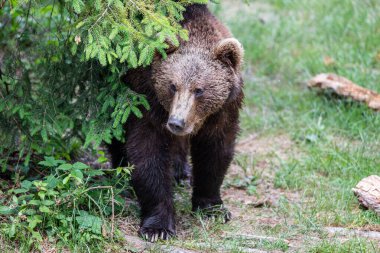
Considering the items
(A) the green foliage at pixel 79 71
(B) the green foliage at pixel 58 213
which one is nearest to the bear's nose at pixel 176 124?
(A) the green foliage at pixel 79 71

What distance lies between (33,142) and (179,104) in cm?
178

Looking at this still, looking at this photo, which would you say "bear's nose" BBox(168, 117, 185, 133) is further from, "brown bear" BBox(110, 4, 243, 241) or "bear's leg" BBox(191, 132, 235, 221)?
"bear's leg" BBox(191, 132, 235, 221)

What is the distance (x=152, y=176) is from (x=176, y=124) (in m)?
0.82

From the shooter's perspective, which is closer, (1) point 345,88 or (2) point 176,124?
(2) point 176,124

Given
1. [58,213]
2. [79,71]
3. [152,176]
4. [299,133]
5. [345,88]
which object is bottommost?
[299,133]

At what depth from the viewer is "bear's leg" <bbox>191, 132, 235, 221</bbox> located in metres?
6.54

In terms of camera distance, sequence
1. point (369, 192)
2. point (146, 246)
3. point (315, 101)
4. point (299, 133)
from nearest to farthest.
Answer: point (146, 246), point (369, 192), point (299, 133), point (315, 101)

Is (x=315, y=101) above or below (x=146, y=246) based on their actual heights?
above

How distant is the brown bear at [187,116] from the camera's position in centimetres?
581

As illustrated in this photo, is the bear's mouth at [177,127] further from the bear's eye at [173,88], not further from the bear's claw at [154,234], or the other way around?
the bear's claw at [154,234]

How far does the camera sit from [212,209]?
6.78 m

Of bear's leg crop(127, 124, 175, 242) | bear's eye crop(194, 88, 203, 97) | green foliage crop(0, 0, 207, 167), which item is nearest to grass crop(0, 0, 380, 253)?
bear's leg crop(127, 124, 175, 242)

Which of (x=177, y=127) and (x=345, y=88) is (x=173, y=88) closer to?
(x=177, y=127)

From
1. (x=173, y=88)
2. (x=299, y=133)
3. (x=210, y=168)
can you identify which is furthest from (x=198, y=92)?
(x=299, y=133)
